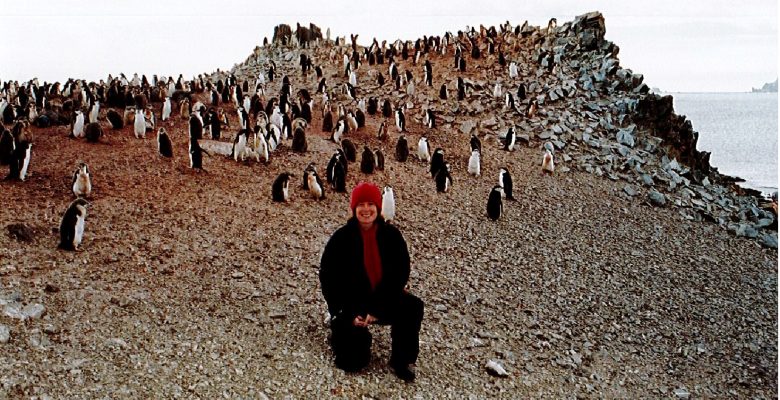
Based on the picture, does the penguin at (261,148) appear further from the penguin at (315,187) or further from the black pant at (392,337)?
the black pant at (392,337)

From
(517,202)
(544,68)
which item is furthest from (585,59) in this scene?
(517,202)

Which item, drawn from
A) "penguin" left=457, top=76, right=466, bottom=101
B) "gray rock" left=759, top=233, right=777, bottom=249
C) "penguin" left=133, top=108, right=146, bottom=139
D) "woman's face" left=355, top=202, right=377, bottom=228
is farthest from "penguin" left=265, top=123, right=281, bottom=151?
"gray rock" left=759, top=233, right=777, bottom=249

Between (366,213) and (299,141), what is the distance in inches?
379

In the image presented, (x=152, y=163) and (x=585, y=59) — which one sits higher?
(x=585, y=59)

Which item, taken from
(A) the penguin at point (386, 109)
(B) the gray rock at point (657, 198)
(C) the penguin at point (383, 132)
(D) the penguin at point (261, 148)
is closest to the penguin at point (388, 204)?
(D) the penguin at point (261, 148)

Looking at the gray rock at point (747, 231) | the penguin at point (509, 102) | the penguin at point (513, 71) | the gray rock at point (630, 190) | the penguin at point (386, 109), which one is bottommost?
the gray rock at point (747, 231)

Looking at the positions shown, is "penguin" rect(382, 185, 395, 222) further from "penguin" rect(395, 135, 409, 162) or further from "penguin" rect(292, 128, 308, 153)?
"penguin" rect(395, 135, 409, 162)

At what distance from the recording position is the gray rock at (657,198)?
51.3 ft

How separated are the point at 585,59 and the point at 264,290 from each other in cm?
2075

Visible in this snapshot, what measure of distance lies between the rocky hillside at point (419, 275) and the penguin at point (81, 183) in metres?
0.21

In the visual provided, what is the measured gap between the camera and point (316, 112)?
20.7m

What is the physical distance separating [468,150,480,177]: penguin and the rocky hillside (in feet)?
0.66

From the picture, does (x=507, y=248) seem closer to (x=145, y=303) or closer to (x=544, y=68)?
(x=145, y=303)

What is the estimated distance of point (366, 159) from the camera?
13.9 m
